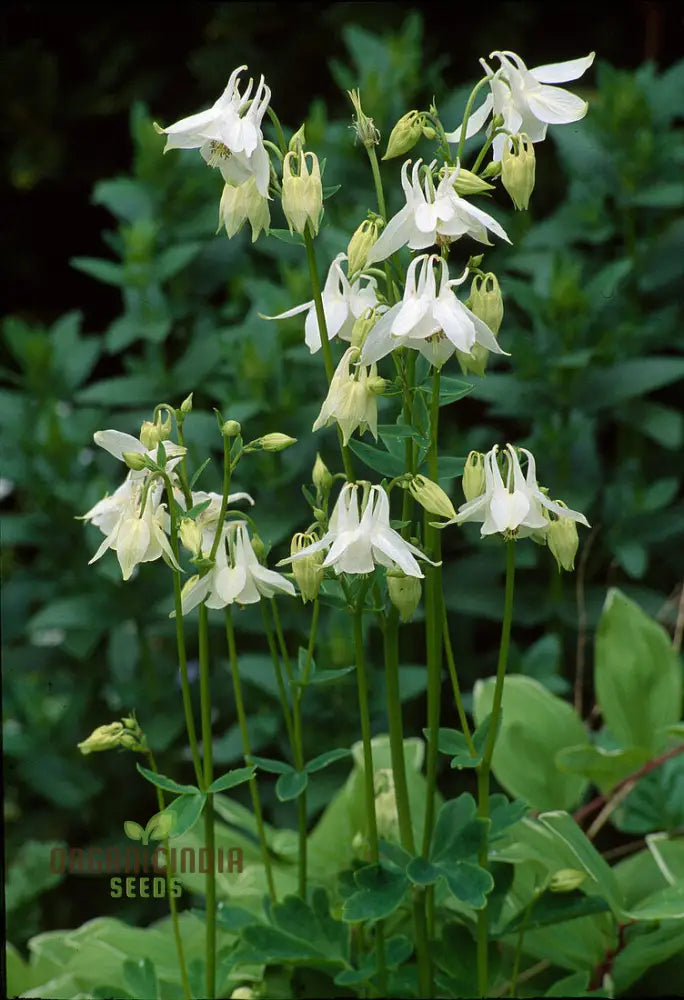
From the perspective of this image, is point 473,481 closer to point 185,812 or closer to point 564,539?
point 564,539

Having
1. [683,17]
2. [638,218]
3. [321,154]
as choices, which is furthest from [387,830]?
[683,17]

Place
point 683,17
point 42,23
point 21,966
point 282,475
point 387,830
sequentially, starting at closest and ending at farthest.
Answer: point 387,830 → point 21,966 → point 282,475 → point 683,17 → point 42,23

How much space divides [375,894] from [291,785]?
4.1 inches

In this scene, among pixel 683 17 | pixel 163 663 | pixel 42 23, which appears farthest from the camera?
pixel 42 23

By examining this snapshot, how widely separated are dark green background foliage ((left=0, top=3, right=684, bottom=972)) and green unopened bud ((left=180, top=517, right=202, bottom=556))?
641 mm

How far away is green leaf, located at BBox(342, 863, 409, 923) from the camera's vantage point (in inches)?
32.5

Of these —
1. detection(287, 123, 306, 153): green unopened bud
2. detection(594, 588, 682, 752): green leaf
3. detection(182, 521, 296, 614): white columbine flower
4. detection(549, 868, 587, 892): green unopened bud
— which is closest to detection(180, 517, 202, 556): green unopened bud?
detection(182, 521, 296, 614): white columbine flower

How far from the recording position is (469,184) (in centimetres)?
75

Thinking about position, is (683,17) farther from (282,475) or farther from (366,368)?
(366,368)

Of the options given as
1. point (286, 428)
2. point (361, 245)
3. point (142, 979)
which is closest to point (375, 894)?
point (142, 979)

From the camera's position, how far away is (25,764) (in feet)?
5.38

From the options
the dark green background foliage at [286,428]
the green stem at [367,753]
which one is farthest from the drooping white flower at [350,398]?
the dark green background foliage at [286,428]

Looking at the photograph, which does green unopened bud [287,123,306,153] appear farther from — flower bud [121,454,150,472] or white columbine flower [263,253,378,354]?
flower bud [121,454,150,472]

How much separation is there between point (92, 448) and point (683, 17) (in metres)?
1.33
